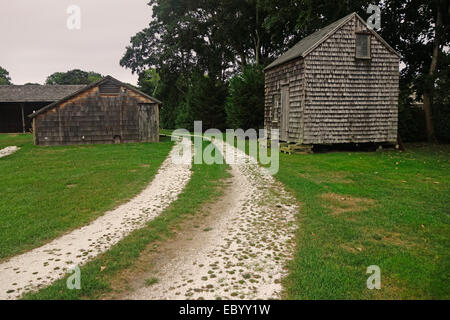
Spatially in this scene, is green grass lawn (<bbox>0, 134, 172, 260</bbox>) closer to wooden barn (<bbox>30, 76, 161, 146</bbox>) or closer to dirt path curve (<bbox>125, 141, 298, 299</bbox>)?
dirt path curve (<bbox>125, 141, 298, 299</bbox>)

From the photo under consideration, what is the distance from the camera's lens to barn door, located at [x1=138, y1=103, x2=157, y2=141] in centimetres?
2494

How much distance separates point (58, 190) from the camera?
9883 mm

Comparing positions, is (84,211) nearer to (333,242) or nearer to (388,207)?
A: (333,242)

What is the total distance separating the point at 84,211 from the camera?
7.86 m

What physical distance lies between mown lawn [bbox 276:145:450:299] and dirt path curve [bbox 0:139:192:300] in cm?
326

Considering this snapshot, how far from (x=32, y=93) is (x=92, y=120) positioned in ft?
53.2

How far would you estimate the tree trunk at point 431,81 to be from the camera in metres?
22.9

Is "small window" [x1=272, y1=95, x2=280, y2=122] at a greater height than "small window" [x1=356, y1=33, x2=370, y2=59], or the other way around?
"small window" [x1=356, y1=33, x2=370, y2=59]

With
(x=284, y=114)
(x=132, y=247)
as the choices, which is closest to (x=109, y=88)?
(x=284, y=114)

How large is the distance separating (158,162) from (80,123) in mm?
11881

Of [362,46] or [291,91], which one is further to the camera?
[291,91]

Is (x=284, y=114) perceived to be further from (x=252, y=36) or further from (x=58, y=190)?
(x=252, y=36)

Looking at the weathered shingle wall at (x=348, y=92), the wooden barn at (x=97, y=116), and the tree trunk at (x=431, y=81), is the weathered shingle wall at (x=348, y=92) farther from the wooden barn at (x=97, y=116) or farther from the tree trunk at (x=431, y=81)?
the wooden barn at (x=97, y=116)

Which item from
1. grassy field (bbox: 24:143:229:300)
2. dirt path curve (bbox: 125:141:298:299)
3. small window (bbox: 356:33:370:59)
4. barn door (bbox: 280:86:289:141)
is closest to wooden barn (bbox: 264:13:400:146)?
small window (bbox: 356:33:370:59)
